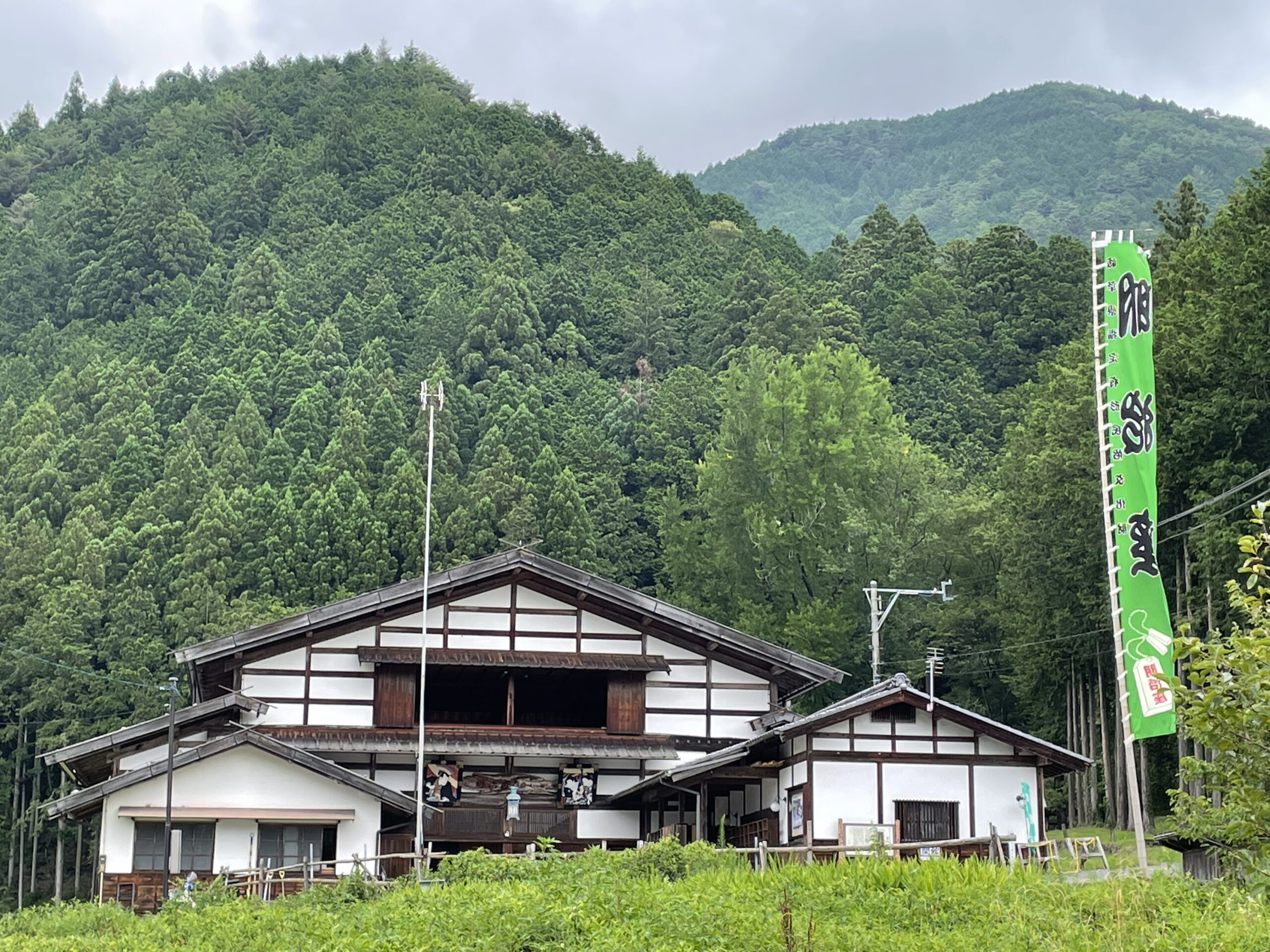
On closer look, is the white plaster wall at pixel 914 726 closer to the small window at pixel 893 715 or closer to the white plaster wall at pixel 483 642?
the small window at pixel 893 715

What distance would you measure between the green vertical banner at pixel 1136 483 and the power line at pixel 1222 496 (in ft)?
15.3

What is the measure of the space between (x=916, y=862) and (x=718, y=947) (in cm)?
351

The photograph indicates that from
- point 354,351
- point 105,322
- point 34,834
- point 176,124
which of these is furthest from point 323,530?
point 176,124

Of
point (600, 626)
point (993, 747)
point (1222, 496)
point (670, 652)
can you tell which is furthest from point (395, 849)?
point (1222, 496)

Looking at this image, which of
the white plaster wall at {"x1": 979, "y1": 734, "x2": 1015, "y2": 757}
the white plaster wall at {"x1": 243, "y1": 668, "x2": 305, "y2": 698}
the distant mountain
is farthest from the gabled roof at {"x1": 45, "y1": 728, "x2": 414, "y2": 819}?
the distant mountain

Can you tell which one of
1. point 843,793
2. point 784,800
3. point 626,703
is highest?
point 626,703

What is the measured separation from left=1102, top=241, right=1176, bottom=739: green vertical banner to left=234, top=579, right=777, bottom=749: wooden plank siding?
10.1 meters

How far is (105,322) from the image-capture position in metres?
95.9

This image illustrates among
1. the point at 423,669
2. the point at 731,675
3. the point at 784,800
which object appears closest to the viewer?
the point at 784,800

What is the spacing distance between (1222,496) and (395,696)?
1731 cm

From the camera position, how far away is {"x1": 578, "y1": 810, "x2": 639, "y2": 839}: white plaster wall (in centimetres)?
3088

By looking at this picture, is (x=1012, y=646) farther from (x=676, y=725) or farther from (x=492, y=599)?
(x=492, y=599)

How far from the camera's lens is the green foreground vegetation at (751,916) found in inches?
477

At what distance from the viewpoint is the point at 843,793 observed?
26.8m
